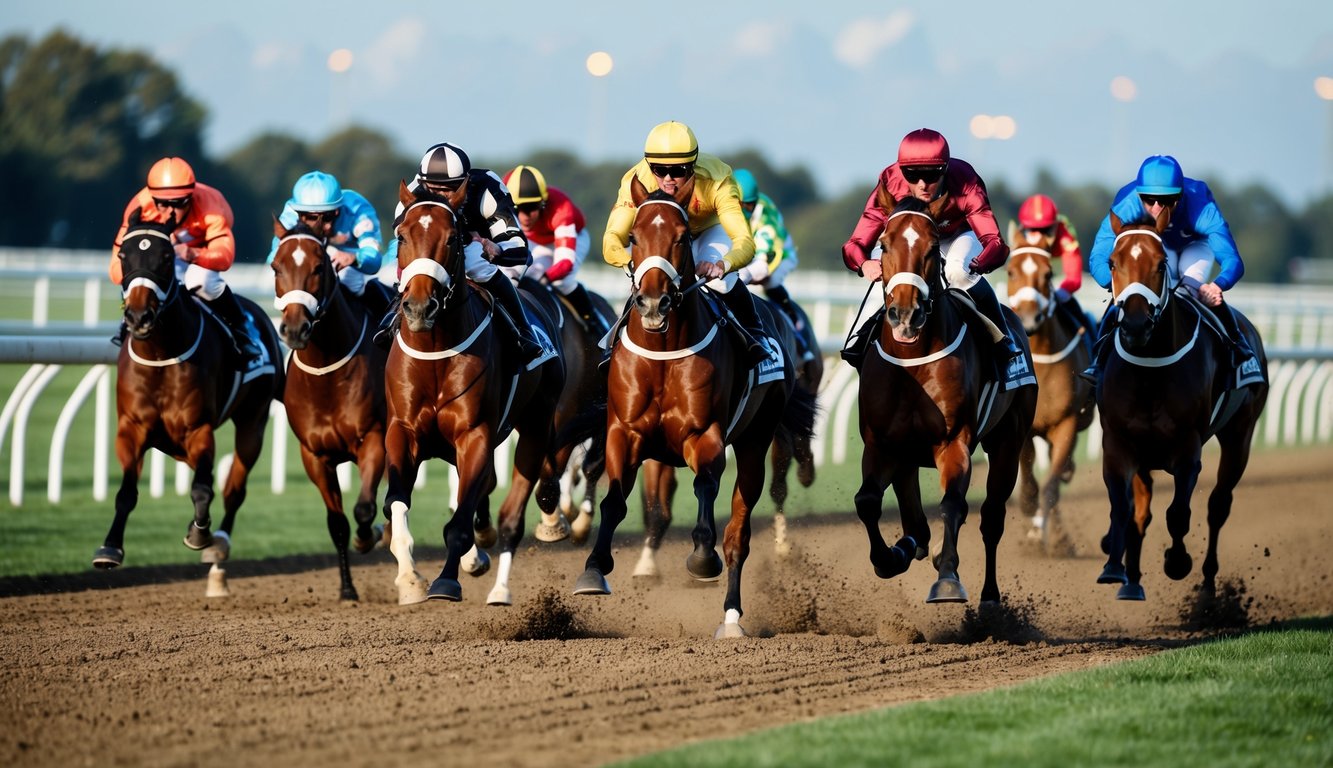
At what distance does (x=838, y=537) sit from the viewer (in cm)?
1098

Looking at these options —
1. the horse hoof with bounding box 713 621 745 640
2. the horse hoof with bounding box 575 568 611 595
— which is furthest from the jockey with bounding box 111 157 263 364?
the horse hoof with bounding box 713 621 745 640

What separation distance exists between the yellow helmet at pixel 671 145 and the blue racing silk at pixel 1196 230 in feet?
7.02

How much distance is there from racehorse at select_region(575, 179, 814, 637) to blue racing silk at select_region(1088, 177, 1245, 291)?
2.01 metres

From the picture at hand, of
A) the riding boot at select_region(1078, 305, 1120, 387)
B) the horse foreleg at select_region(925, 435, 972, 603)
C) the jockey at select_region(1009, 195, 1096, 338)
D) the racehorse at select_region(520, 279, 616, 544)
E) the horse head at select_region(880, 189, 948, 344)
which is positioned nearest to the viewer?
the horse head at select_region(880, 189, 948, 344)

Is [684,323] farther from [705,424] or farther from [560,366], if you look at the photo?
[560,366]

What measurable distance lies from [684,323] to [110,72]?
51139 millimetres

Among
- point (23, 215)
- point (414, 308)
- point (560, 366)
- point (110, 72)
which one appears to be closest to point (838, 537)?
point (560, 366)

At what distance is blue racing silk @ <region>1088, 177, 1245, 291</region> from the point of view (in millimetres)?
8047

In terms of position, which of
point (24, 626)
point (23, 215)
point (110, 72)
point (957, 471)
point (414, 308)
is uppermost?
point (110, 72)

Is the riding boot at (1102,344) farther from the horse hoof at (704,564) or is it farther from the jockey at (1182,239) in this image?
the horse hoof at (704,564)

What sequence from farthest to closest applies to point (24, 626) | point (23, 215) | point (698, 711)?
point (23, 215), point (24, 626), point (698, 711)

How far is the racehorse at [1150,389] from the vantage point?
7.45 meters

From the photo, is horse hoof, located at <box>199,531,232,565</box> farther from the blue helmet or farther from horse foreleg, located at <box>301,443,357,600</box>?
the blue helmet

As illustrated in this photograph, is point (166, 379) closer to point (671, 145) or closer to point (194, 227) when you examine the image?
point (194, 227)
